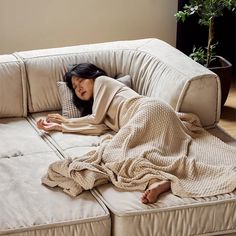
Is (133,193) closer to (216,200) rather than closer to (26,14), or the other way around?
(216,200)

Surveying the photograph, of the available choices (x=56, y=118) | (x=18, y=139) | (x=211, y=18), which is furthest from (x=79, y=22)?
(x=18, y=139)

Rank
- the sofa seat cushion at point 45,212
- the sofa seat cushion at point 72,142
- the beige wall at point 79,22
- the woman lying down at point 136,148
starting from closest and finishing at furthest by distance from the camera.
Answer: the sofa seat cushion at point 45,212
the woman lying down at point 136,148
the sofa seat cushion at point 72,142
the beige wall at point 79,22

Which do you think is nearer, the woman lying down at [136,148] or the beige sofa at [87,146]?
the beige sofa at [87,146]

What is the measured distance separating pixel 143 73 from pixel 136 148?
2.64 ft

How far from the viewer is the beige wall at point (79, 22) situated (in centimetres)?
461

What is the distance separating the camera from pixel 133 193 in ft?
8.89

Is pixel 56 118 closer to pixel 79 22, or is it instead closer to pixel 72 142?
pixel 72 142

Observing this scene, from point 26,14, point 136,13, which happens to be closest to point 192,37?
point 136,13

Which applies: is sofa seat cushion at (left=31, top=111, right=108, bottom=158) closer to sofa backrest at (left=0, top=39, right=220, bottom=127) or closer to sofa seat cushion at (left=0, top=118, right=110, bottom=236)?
sofa seat cushion at (left=0, top=118, right=110, bottom=236)

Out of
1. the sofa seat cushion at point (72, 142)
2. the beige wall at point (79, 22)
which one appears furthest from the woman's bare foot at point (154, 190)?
the beige wall at point (79, 22)

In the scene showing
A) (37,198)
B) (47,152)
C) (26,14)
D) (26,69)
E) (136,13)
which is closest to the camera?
(37,198)

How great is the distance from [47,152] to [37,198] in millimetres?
509

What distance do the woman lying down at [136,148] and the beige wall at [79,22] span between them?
1184 millimetres

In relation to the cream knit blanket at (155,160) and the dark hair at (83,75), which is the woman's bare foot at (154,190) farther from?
the dark hair at (83,75)
